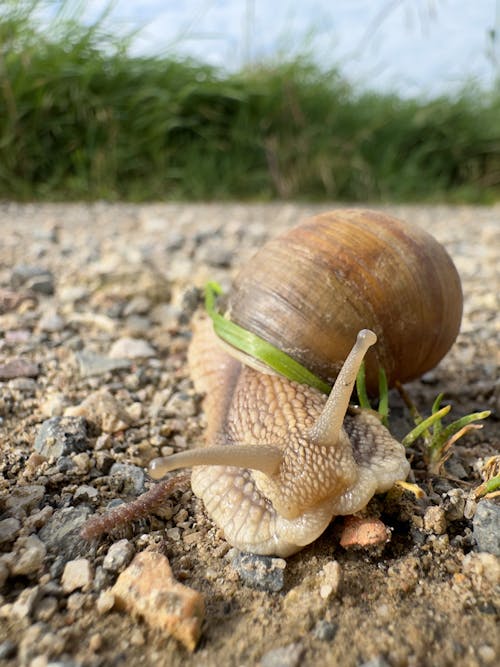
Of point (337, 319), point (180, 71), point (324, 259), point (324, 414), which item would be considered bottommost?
point (324, 414)

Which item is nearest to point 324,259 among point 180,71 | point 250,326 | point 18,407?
point 250,326

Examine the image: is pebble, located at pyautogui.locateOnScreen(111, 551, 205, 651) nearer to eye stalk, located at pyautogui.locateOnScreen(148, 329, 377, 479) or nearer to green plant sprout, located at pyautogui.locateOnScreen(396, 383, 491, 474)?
eye stalk, located at pyautogui.locateOnScreen(148, 329, 377, 479)

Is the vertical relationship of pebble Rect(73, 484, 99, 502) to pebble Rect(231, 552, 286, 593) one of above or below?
above

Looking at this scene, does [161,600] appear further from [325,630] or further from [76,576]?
[325,630]

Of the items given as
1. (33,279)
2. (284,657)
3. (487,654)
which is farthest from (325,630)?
(33,279)

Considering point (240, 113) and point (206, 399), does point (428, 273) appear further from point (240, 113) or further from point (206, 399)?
point (240, 113)

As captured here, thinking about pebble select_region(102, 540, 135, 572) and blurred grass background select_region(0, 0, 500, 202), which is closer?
pebble select_region(102, 540, 135, 572)

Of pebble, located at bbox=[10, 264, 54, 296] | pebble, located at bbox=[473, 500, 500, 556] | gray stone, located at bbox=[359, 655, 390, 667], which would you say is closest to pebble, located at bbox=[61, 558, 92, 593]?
gray stone, located at bbox=[359, 655, 390, 667]
